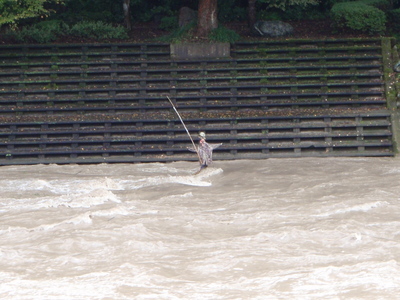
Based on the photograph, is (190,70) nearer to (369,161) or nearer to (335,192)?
(369,161)

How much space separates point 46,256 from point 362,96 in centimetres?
1255

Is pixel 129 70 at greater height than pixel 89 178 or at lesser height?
greater

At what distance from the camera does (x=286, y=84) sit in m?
19.8

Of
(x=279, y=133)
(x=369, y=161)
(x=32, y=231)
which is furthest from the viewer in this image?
(x=279, y=133)

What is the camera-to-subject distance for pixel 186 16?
23703 mm

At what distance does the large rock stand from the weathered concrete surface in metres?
2.25

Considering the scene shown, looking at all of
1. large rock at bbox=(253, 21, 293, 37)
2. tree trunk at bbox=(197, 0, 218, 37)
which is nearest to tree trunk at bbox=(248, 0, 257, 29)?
large rock at bbox=(253, 21, 293, 37)

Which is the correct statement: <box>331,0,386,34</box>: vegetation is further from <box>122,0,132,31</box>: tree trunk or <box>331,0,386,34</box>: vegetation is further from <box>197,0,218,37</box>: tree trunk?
<box>122,0,132,31</box>: tree trunk

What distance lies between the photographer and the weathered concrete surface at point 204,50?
821 inches

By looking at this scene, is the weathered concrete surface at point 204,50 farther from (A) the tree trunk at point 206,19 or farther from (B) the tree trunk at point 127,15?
(B) the tree trunk at point 127,15

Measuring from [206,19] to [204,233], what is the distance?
12.2 metres

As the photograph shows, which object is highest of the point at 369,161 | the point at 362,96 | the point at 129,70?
the point at 129,70

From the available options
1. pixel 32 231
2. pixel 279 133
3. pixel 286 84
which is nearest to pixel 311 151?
pixel 279 133

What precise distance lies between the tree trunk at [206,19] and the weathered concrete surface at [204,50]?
102 cm
